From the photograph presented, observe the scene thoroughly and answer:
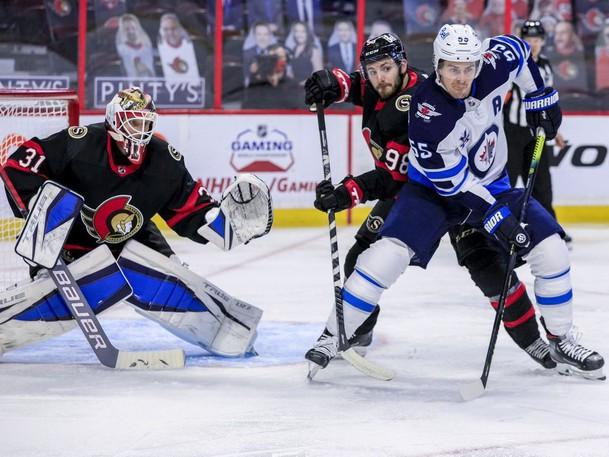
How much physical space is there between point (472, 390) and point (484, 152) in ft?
2.02

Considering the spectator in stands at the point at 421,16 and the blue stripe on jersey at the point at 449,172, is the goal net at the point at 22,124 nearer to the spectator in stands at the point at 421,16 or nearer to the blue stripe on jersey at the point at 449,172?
the blue stripe on jersey at the point at 449,172

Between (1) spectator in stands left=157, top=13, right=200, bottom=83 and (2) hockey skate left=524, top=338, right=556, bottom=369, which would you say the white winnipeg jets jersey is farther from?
(1) spectator in stands left=157, top=13, right=200, bottom=83

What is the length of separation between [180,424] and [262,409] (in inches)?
9.2

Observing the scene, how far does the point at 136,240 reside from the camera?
346 centimetres

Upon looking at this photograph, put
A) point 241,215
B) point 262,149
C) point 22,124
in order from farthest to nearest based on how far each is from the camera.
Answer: point 262,149, point 22,124, point 241,215

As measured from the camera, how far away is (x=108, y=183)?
3.34 meters

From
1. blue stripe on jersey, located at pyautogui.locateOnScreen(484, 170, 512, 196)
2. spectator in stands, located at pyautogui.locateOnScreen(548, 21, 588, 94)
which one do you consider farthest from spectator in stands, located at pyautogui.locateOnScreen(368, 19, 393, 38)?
blue stripe on jersey, located at pyautogui.locateOnScreen(484, 170, 512, 196)

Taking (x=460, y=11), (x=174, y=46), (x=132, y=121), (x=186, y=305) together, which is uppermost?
(x=460, y=11)

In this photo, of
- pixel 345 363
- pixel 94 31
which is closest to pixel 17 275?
pixel 345 363

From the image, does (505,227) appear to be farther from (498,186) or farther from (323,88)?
(323,88)

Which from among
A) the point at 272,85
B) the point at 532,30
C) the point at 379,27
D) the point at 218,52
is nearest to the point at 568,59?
the point at 379,27

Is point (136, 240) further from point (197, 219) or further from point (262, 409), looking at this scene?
point (262, 409)

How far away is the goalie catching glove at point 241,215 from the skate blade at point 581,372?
872 millimetres

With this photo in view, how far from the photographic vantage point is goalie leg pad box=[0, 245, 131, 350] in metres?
3.28
